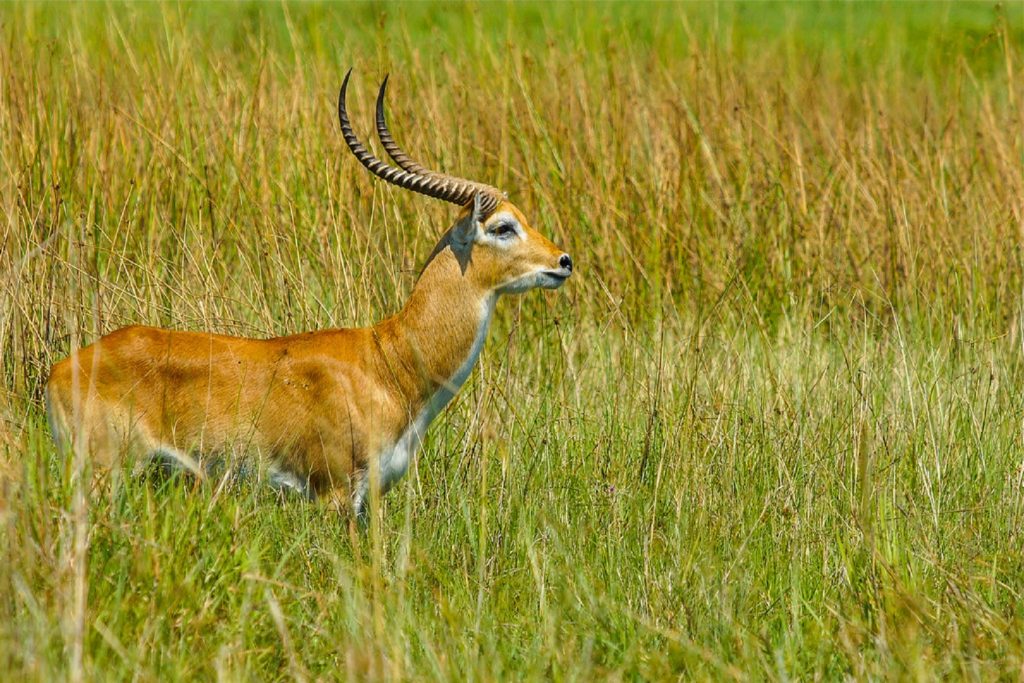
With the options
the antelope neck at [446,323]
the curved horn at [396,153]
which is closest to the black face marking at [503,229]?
the antelope neck at [446,323]

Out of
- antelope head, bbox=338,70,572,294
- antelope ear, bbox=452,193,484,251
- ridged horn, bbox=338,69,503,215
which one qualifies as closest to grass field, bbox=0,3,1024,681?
antelope head, bbox=338,70,572,294

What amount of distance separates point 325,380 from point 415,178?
784mm

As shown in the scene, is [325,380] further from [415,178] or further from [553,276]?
[553,276]

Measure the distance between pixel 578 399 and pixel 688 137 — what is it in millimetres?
3034

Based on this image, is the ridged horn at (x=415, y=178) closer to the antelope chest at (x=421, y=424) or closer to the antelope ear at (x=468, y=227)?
the antelope ear at (x=468, y=227)

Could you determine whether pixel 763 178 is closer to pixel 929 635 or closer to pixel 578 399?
pixel 578 399

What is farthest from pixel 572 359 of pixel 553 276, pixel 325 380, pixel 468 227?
pixel 325 380

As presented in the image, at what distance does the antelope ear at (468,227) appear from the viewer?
5.10m

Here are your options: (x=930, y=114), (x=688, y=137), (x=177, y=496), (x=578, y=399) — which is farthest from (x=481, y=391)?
(x=930, y=114)

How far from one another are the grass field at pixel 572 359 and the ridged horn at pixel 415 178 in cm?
63

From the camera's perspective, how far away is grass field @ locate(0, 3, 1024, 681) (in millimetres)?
3672

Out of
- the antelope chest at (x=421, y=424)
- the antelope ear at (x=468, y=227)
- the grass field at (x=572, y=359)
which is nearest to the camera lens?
the grass field at (x=572, y=359)

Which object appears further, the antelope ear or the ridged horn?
the antelope ear

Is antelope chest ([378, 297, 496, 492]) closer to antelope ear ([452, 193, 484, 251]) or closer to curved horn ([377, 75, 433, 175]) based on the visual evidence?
antelope ear ([452, 193, 484, 251])
